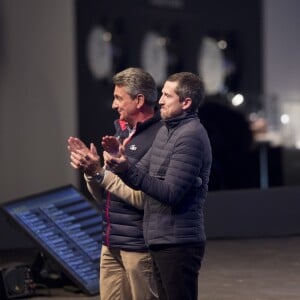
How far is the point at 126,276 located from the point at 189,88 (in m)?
1.24

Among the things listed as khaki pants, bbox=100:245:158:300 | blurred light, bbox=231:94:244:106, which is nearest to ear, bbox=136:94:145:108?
khaki pants, bbox=100:245:158:300

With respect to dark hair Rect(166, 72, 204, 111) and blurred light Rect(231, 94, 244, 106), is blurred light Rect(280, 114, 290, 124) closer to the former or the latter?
blurred light Rect(231, 94, 244, 106)

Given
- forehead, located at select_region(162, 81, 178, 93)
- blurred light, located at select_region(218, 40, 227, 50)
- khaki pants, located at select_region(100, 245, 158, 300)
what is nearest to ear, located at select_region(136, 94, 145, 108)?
forehead, located at select_region(162, 81, 178, 93)

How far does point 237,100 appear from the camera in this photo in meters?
11.5

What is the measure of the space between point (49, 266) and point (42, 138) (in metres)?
2.55

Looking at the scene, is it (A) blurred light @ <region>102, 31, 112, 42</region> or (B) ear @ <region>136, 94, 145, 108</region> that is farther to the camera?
(A) blurred light @ <region>102, 31, 112, 42</region>

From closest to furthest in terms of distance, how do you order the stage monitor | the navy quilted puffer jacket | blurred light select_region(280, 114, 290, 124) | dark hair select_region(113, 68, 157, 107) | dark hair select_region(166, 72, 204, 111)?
the navy quilted puffer jacket, dark hair select_region(166, 72, 204, 111), dark hair select_region(113, 68, 157, 107), the stage monitor, blurred light select_region(280, 114, 290, 124)

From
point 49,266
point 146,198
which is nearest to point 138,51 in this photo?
point 49,266

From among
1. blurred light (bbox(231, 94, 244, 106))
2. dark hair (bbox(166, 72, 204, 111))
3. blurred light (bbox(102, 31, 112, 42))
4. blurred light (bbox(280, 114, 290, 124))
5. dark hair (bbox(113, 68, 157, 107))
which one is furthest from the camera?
blurred light (bbox(280, 114, 290, 124))

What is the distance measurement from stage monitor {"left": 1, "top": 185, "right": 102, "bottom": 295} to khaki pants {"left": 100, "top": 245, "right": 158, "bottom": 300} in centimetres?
240

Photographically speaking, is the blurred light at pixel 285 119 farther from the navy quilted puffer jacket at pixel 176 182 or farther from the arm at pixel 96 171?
the navy quilted puffer jacket at pixel 176 182

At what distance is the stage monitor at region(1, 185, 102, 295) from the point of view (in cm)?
770

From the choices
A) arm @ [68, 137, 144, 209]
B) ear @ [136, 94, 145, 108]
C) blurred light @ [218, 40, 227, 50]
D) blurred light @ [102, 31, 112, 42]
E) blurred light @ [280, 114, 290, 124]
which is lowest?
blurred light @ [280, 114, 290, 124]

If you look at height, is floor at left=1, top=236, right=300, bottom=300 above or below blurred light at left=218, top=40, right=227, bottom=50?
below
